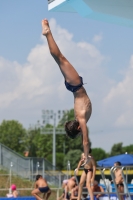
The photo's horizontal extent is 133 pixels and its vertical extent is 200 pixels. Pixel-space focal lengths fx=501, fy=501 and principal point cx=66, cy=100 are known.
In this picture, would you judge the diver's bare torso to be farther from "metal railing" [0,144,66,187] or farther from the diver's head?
"metal railing" [0,144,66,187]

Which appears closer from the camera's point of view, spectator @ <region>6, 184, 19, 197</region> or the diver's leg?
the diver's leg

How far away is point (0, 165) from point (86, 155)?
2224cm

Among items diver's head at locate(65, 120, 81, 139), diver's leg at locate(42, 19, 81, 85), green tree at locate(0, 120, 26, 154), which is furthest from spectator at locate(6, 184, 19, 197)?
green tree at locate(0, 120, 26, 154)

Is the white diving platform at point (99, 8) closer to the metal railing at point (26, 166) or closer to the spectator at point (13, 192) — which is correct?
→ the spectator at point (13, 192)

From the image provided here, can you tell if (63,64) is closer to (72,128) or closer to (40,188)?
(72,128)

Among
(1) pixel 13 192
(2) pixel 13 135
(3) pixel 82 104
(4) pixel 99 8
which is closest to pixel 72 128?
(3) pixel 82 104

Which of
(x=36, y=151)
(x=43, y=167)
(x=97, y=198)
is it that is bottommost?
(x=97, y=198)

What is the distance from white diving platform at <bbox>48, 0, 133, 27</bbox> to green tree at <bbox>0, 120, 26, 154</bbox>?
80046mm

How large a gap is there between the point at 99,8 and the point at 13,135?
8087 cm

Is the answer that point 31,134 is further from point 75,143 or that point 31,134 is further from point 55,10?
point 55,10

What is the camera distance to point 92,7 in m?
9.73

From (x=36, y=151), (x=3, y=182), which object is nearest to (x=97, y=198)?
(x=3, y=182)

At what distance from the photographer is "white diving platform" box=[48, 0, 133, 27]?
9469 millimetres

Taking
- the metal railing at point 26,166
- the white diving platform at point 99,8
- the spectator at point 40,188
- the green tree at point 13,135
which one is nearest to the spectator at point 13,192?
the spectator at point 40,188
